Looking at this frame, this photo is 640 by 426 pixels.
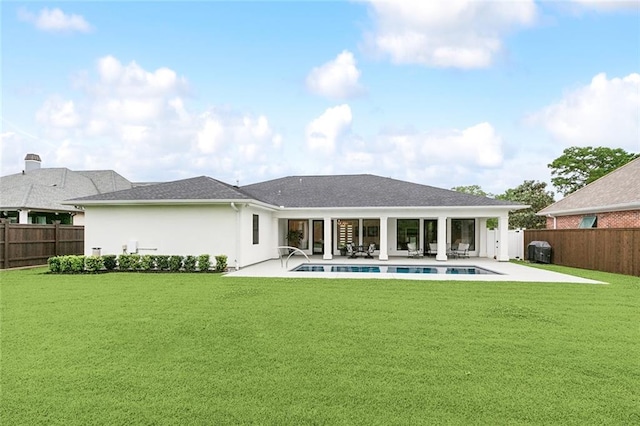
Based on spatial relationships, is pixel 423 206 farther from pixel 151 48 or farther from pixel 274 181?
pixel 151 48

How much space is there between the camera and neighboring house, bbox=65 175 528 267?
1562cm

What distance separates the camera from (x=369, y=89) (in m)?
22.0

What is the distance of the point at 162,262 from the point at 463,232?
51.4ft

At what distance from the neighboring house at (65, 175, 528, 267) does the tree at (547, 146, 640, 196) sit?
25295mm

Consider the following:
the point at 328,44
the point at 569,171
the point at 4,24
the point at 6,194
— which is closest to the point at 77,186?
the point at 6,194

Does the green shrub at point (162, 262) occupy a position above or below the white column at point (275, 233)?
below

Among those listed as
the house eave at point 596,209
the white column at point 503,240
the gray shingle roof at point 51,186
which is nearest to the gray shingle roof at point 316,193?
the white column at point 503,240

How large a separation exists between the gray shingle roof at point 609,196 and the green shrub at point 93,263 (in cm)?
2129

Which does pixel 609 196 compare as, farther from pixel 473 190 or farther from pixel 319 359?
pixel 473 190

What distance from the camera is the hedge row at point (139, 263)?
14.0 m

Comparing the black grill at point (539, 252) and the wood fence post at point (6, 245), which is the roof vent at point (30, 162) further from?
the black grill at point (539, 252)

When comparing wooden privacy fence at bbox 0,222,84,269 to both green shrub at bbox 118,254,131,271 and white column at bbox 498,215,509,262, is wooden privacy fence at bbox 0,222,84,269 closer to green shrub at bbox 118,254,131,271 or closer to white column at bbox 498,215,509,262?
green shrub at bbox 118,254,131,271

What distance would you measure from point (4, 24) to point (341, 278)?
46.7 ft

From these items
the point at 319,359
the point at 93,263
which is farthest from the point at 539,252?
the point at 93,263
